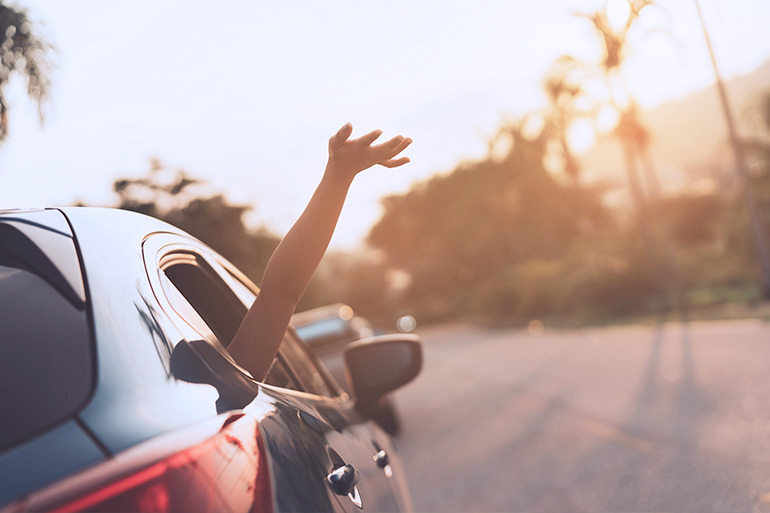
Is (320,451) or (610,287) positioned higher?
(320,451)

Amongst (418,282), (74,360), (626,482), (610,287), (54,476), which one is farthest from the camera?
(418,282)

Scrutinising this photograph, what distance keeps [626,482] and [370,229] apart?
2928 inches

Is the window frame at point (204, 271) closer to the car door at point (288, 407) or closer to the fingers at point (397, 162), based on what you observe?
the car door at point (288, 407)

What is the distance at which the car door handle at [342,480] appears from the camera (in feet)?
5.40

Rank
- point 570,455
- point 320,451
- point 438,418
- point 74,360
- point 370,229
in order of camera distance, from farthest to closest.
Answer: point 370,229
point 438,418
point 570,455
point 320,451
point 74,360

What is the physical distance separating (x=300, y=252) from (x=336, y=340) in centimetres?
1071

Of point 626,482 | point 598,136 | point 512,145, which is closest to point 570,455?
point 626,482

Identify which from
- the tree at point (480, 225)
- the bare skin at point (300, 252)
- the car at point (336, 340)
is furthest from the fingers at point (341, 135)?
the tree at point (480, 225)

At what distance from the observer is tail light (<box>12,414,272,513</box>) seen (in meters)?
1.00

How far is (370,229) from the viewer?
265ft

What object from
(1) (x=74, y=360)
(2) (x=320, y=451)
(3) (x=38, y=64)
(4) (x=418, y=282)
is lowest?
(4) (x=418, y=282)

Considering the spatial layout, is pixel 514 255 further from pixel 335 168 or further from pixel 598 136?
pixel 335 168

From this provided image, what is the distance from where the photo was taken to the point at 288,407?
1.75 m

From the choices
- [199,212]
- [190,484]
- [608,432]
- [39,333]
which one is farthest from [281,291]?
[199,212]
